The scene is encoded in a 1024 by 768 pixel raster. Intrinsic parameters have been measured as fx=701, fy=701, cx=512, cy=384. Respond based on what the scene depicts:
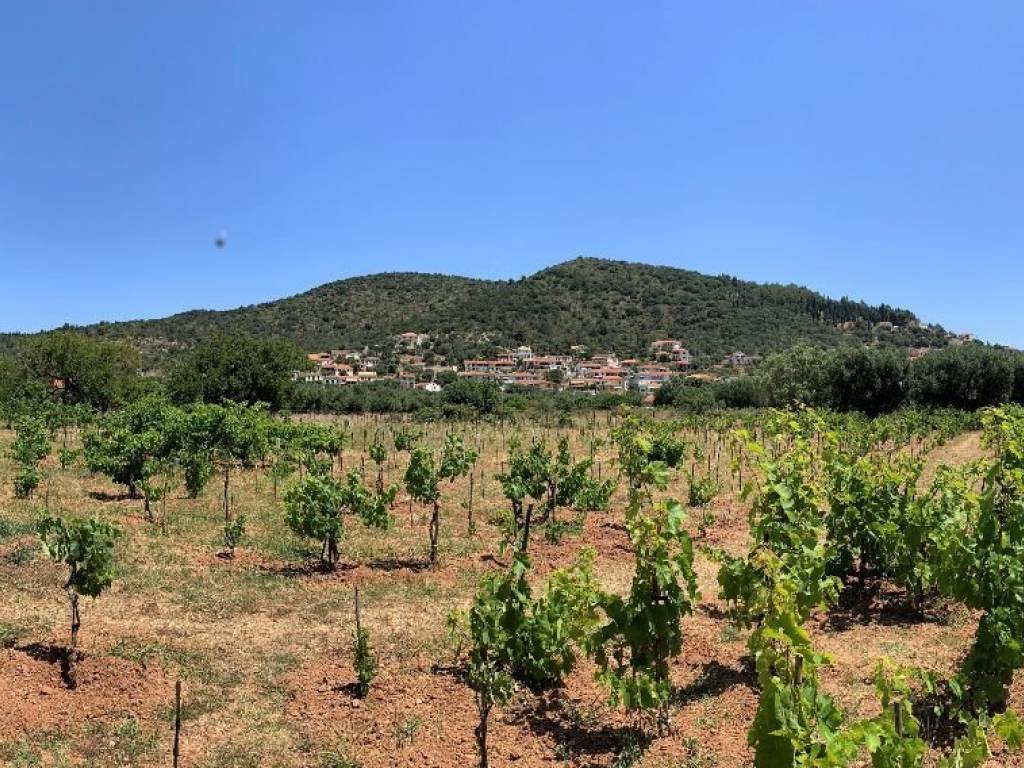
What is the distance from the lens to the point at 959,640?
8.24 m

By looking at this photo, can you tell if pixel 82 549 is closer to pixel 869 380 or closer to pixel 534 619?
pixel 534 619

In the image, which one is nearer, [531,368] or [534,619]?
[534,619]

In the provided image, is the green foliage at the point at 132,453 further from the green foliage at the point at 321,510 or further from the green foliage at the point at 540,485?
the green foliage at the point at 540,485

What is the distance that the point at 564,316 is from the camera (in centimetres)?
11081

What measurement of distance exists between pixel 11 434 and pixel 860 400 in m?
50.9

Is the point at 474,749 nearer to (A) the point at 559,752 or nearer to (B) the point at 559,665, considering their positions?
(A) the point at 559,752

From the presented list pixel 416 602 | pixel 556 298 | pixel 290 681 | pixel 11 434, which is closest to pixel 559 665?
pixel 290 681

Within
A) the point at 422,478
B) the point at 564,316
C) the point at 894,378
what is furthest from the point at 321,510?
the point at 564,316

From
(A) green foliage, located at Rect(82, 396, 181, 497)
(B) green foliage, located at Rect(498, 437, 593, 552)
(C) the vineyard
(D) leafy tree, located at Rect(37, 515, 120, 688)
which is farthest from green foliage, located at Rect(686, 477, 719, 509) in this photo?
(A) green foliage, located at Rect(82, 396, 181, 497)

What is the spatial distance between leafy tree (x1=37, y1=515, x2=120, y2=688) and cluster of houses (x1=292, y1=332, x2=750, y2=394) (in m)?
67.4

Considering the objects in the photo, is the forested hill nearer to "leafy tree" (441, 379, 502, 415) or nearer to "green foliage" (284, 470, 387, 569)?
"leafy tree" (441, 379, 502, 415)

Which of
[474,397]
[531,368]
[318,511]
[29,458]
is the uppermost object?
[531,368]

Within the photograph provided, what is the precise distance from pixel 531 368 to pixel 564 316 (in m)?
18.9

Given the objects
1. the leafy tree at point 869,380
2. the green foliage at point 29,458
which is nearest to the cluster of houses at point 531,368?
the leafy tree at point 869,380
